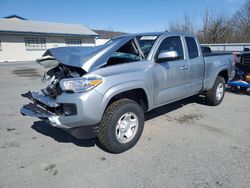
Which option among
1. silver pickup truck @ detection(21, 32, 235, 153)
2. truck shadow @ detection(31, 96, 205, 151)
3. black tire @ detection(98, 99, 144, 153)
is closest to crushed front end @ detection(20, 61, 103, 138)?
silver pickup truck @ detection(21, 32, 235, 153)

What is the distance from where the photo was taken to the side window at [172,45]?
4320 mm

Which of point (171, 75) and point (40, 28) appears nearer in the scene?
point (171, 75)

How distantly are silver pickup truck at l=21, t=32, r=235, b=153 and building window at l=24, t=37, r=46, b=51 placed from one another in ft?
80.0

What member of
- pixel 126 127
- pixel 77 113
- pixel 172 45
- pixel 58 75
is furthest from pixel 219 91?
pixel 77 113

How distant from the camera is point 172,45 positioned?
183 inches

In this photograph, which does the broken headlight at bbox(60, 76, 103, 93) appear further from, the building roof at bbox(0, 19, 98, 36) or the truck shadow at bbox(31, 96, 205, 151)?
the building roof at bbox(0, 19, 98, 36)

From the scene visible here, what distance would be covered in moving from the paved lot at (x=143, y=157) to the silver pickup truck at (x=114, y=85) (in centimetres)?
43

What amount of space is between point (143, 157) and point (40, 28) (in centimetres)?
2822

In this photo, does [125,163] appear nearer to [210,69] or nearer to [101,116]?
[101,116]

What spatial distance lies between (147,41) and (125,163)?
236 cm

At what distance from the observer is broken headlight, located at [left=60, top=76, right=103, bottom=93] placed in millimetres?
3092

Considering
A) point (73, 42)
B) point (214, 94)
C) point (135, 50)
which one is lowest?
point (214, 94)

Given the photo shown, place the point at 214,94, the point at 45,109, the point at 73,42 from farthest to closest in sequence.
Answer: the point at 73,42, the point at 214,94, the point at 45,109

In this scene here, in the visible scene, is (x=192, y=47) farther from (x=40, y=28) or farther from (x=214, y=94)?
(x=40, y=28)
